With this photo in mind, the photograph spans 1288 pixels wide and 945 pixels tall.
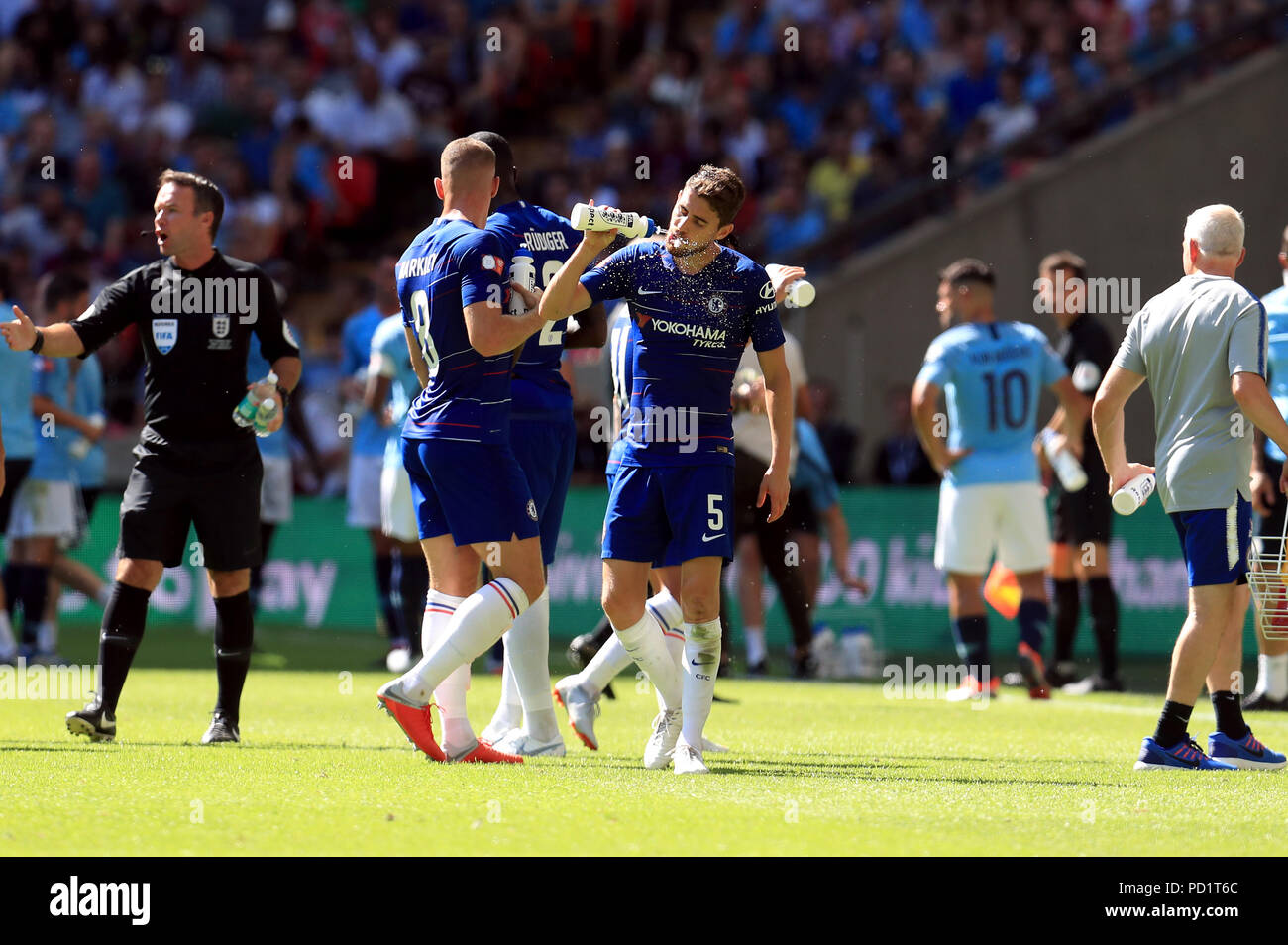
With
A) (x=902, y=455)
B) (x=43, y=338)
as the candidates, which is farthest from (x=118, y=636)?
(x=902, y=455)

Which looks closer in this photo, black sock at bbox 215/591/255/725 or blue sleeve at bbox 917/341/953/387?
black sock at bbox 215/591/255/725

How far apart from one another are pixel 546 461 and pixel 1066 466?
4.75m

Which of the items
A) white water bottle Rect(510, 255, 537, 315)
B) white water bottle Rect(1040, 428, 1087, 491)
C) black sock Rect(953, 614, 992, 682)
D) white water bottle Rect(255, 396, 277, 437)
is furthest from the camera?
white water bottle Rect(1040, 428, 1087, 491)

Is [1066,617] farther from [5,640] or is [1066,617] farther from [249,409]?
[5,640]

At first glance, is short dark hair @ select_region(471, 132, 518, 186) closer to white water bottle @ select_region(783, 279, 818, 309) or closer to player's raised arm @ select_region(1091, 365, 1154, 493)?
white water bottle @ select_region(783, 279, 818, 309)

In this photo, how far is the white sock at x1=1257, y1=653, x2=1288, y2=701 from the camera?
10297 millimetres

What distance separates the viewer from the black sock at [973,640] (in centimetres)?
1124

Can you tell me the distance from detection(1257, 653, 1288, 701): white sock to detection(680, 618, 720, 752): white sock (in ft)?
14.6

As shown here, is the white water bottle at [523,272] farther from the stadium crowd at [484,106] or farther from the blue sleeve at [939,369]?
the stadium crowd at [484,106]

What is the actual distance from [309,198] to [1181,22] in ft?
31.0

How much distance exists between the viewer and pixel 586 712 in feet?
26.0

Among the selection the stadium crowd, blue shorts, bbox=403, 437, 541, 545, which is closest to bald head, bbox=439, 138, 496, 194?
blue shorts, bbox=403, 437, 541, 545

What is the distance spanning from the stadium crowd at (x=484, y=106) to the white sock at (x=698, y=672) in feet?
35.9

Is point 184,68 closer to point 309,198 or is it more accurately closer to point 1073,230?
point 309,198
